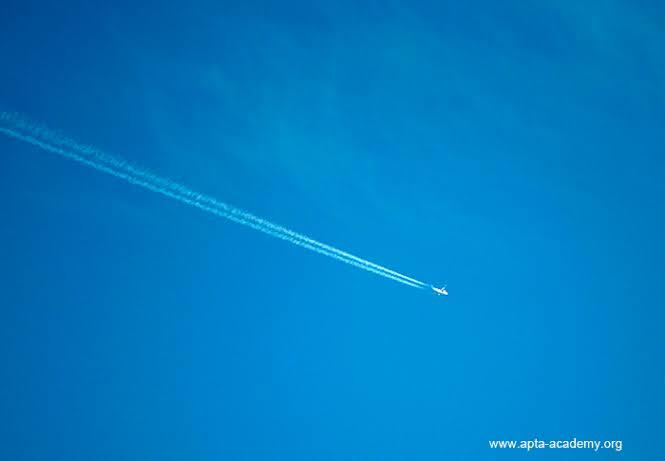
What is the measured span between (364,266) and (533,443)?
4571 mm

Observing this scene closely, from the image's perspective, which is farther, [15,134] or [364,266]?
[364,266]

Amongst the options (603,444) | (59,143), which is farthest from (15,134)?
(603,444)

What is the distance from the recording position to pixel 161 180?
8594 millimetres

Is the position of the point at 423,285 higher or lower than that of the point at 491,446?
higher

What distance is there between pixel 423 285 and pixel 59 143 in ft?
21.3

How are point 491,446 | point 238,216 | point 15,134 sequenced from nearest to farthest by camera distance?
point 15,134 → point 238,216 → point 491,446

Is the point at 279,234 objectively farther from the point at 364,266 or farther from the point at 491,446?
the point at 491,446

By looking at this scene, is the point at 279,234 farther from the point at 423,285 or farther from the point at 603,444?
the point at 603,444

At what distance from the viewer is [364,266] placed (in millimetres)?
9586

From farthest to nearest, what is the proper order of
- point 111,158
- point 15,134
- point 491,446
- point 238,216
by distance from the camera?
point 491,446, point 238,216, point 111,158, point 15,134

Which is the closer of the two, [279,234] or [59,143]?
Result: [59,143]

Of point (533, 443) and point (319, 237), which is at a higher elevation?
point (319, 237)

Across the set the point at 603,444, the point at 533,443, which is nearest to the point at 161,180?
the point at 533,443

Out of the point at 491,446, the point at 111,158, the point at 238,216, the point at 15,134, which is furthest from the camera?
the point at 491,446
